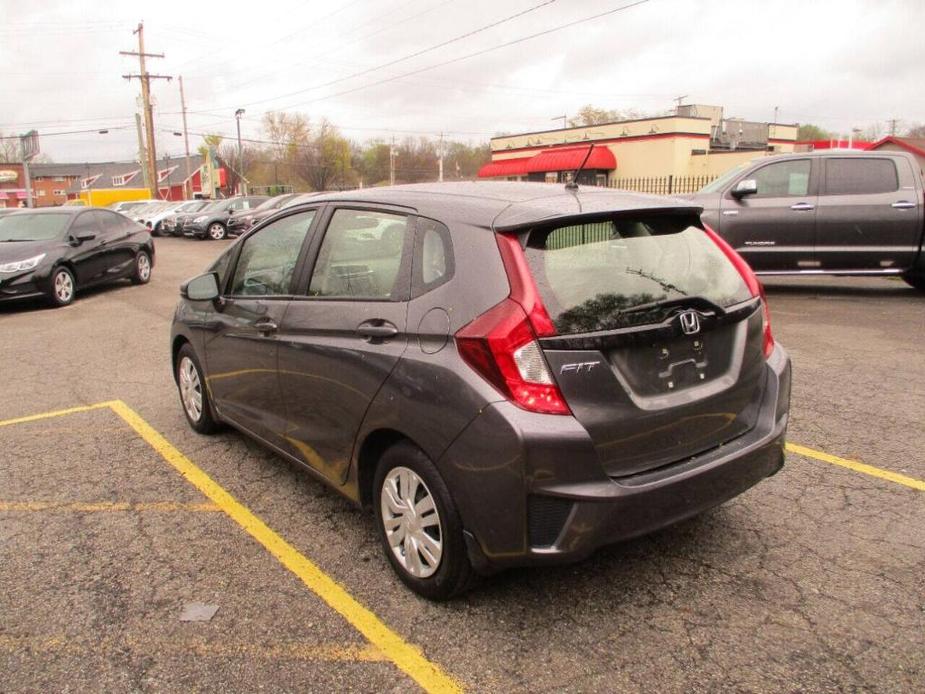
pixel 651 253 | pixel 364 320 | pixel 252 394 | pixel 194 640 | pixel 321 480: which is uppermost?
pixel 651 253

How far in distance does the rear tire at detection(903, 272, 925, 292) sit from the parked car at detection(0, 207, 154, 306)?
12489 mm

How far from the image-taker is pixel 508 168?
145ft

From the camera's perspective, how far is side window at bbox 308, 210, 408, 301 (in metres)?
3.14

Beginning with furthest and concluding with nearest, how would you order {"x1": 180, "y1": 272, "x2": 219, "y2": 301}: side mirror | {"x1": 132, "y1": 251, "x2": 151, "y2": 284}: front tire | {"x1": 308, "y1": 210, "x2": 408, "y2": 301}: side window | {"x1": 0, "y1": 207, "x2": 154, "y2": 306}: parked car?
{"x1": 132, "y1": 251, "x2": 151, "y2": 284}: front tire
{"x1": 0, "y1": 207, "x2": 154, "y2": 306}: parked car
{"x1": 180, "y1": 272, "x2": 219, "y2": 301}: side mirror
{"x1": 308, "y1": 210, "x2": 408, "y2": 301}: side window

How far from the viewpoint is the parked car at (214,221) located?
1047 inches

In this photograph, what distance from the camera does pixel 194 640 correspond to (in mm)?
2801

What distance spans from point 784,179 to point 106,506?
8.84 metres

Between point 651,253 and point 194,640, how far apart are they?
2.36 meters

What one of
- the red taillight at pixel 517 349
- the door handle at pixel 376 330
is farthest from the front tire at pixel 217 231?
the red taillight at pixel 517 349

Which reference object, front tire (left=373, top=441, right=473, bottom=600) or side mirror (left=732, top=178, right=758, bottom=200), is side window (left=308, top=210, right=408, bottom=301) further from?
side mirror (left=732, top=178, right=758, bottom=200)

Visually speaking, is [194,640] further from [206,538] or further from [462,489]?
[462,489]

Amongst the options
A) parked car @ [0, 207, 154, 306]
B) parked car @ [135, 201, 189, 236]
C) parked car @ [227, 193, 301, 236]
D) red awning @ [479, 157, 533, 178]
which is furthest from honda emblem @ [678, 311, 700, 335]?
red awning @ [479, 157, 533, 178]

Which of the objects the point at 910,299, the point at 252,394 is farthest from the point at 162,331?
the point at 910,299

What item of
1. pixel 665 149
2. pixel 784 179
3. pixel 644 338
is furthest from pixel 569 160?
pixel 644 338
